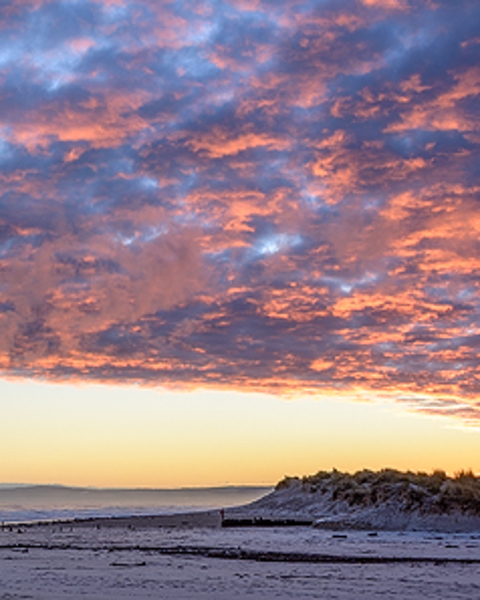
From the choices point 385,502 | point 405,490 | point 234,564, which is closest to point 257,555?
point 234,564

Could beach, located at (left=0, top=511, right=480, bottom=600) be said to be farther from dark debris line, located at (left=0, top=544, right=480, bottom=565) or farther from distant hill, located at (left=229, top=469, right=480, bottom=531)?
distant hill, located at (left=229, top=469, right=480, bottom=531)

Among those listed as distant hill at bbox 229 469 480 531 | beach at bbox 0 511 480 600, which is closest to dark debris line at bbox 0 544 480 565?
beach at bbox 0 511 480 600

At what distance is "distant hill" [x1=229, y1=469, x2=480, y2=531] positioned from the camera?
154ft

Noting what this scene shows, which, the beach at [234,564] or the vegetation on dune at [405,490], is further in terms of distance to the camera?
the vegetation on dune at [405,490]

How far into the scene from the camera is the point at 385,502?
1975 inches

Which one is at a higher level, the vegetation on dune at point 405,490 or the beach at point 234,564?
the vegetation on dune at point 405,490

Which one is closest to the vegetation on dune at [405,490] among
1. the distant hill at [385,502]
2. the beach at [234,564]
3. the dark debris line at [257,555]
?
the distant hill at [385,502]

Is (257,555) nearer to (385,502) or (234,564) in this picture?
(234,564)

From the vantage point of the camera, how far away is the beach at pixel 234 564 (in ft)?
60.7

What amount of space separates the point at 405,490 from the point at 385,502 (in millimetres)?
1538

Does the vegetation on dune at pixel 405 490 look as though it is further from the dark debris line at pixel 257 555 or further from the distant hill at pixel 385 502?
the dark debris line at pixel 257 555

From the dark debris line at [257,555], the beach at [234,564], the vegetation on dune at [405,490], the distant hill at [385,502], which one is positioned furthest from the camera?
the vegetation on dune at [405,490]

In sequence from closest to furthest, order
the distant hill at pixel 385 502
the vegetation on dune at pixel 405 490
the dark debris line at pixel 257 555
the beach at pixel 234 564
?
the beach at pixel 234 564 → the dark debris line at pixel 257 555 → the distant hill at pixel 385 502 → the vegetation on dune at pixel 405 490

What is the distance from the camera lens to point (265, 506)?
65562mm
